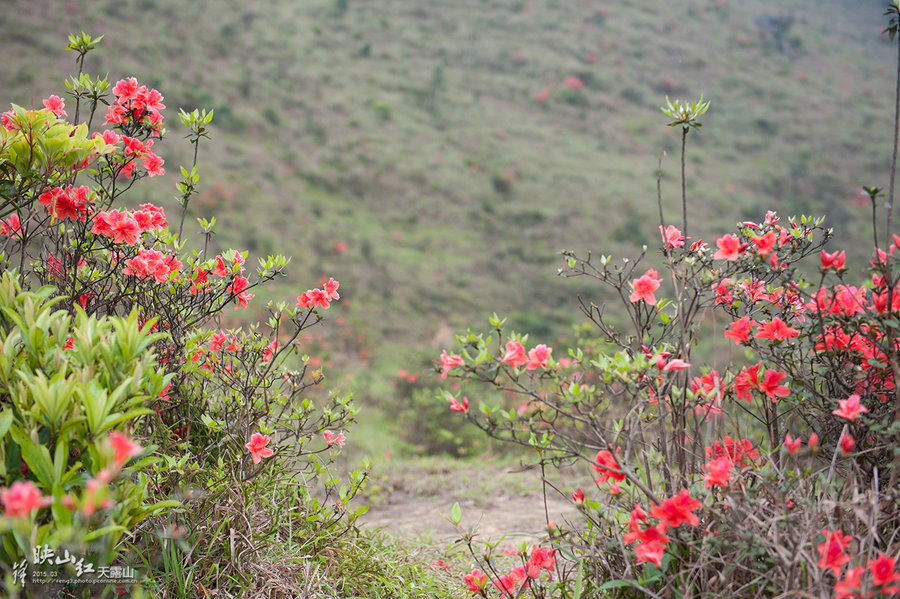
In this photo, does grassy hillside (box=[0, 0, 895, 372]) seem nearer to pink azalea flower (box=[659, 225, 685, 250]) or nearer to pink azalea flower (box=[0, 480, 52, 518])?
pink azalea flower (box=[659, 225, 685, 250])

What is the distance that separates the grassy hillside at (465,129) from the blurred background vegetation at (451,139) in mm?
71

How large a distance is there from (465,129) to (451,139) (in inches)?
34.1

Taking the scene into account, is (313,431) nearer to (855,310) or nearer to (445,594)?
(445,594)

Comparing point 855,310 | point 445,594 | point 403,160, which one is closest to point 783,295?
point 855,310

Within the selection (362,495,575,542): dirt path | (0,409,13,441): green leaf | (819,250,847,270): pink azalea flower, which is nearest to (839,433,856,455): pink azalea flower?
(819,250,847,270): pink azalea flower

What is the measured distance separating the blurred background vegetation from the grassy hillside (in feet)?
0.23

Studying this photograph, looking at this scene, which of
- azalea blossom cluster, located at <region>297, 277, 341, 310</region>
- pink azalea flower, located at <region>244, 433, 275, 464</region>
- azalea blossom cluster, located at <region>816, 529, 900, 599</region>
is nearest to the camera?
azalea blossom cluster, located at <region>816, 529, 900, 599</region>

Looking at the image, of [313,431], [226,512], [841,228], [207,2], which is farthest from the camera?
[207,2]

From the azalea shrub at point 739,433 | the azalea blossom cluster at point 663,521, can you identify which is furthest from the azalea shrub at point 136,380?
the azalea blossom cluster at point 663,521

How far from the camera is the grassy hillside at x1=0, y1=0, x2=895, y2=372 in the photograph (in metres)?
11.0

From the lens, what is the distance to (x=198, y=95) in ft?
41.2

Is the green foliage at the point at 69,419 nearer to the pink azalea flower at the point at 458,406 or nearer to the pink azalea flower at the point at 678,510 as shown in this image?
the pink azalea flower at the point at 458,406

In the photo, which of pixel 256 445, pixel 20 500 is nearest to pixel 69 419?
pixel 20 500

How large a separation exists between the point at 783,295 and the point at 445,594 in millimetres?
1773
